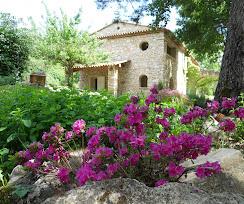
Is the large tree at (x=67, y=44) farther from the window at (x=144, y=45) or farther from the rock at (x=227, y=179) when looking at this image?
the rock at (x=227, y=179)

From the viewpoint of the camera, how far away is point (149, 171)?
199 cm

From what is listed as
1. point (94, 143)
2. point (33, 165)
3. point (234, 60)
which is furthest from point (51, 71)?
point (94, 143)

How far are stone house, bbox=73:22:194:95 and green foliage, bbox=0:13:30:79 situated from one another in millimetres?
6121

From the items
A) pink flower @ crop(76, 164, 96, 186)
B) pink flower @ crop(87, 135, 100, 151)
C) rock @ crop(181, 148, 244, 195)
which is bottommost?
rock @ crop(181, 148, 244, 195)

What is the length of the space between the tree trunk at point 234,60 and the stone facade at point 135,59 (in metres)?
18.5

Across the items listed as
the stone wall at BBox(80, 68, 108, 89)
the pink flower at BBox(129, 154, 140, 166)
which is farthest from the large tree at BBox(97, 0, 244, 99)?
the stone wall at BBox(80, 68, 108, 89)

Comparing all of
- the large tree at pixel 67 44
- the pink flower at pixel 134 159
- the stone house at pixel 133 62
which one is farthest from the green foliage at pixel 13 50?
the pink flower at pixel 134 159

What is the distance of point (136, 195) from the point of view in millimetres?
1579

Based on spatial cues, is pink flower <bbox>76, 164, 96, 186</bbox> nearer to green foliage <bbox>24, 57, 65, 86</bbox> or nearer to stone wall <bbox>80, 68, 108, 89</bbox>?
green foliage <bbox>24, 57, 65, 86</bbox>

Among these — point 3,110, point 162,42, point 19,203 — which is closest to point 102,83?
point 162,42

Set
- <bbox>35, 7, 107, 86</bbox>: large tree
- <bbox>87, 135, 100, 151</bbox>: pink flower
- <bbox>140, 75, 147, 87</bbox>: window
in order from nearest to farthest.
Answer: <bbox>87, 135, 100, 151</bbox>: pink flower < <bbox>35, 7, 107, 86</bbox>: large tree < <bbox>140, 75, 147, 87</bbox>: window

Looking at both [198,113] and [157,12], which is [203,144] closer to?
[198,113]

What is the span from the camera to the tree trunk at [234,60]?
5.98 meters

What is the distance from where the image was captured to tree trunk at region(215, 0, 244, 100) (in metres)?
5.98
